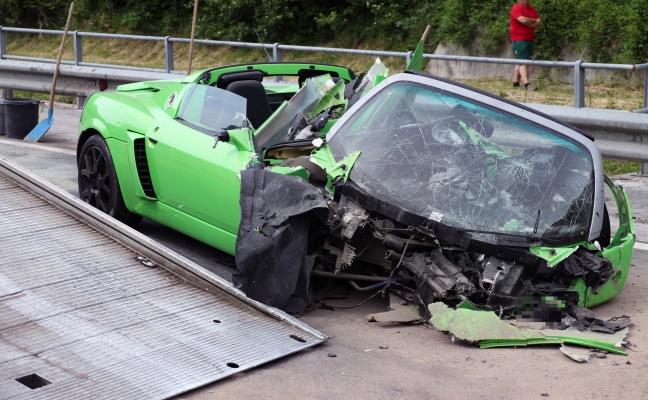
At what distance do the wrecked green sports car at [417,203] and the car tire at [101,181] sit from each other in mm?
799

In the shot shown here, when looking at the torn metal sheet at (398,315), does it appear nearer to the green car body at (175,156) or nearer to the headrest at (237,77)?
the green car body at (175,156)

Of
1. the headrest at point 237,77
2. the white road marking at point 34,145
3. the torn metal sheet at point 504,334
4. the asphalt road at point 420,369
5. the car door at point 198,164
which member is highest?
the headrest at point 237,77

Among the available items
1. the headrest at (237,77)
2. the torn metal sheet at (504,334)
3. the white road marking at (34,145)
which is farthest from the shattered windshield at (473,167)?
the white road marking at (34,145)

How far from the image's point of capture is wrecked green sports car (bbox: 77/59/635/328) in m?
6.05

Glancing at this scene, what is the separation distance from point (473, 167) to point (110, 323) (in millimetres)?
2442

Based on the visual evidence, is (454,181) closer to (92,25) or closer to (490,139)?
(490,139)

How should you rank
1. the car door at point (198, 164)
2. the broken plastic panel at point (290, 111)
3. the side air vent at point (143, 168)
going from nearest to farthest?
1. the car door at point (198, 164)
2. the broken plastic panel at point (290, 111)
3. the side air vent at point (143, 168)

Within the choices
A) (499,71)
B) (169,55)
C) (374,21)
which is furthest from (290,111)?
(374,21)

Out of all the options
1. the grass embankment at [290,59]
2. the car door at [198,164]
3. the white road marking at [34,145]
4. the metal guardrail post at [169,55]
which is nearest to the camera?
the car door at [198,164]

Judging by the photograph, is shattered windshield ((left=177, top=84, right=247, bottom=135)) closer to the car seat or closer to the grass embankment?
the car seat

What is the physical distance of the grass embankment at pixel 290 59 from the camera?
15.6 metres

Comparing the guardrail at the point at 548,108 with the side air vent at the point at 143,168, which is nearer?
the side air vent at the point at 143,168

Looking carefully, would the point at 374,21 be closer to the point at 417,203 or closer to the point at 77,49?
the point at 77,49

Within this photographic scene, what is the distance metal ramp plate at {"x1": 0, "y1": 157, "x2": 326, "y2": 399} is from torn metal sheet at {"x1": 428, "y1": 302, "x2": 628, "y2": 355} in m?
0.85
